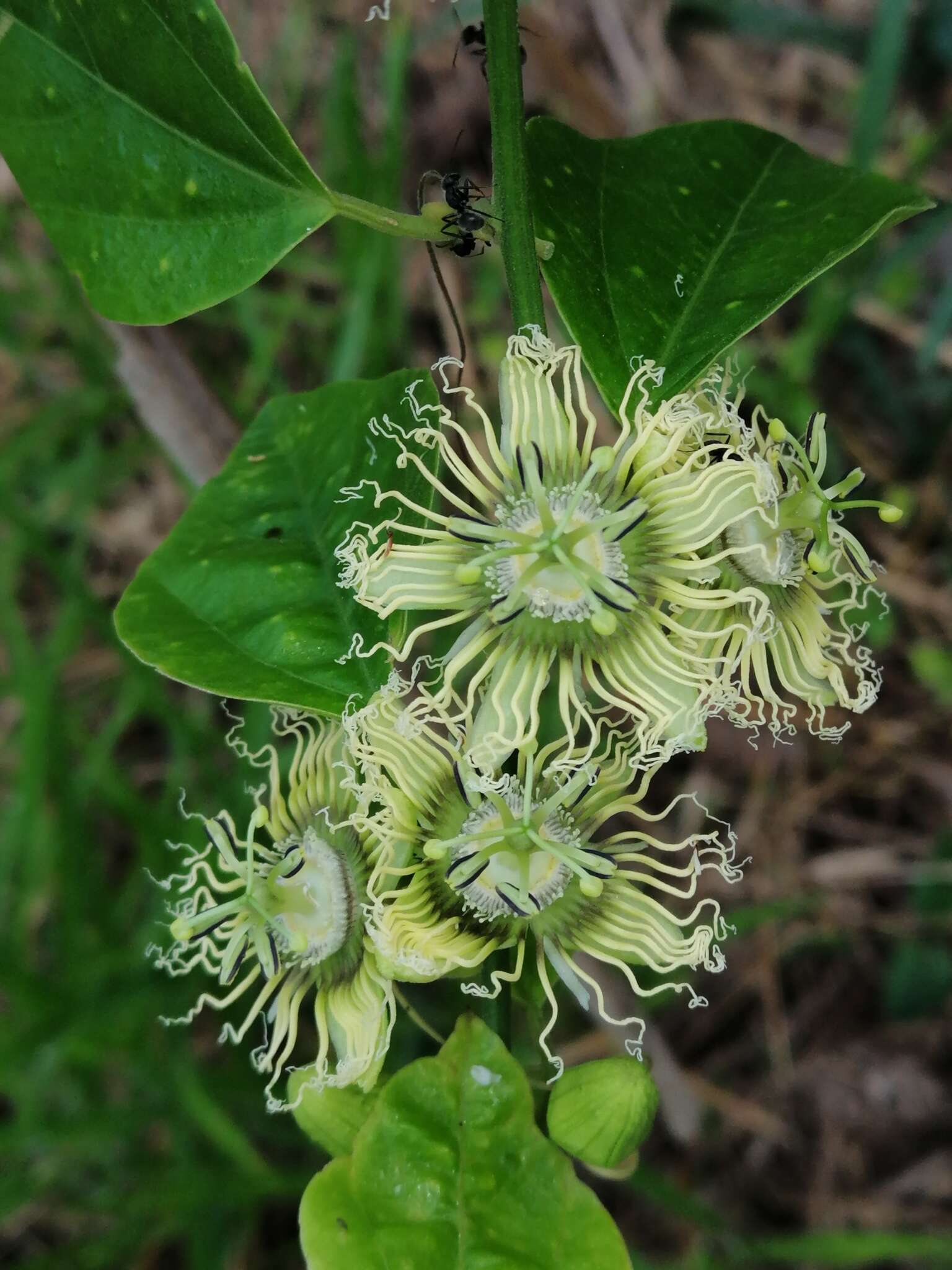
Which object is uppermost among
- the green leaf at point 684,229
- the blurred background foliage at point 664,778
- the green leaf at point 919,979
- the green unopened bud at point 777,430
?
the green leaf at point 684,229

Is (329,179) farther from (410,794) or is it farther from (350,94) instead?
(410,794)

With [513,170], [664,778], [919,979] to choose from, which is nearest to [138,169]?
[513,170]

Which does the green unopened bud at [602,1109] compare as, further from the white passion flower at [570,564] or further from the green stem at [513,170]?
the green stem at [513,170]

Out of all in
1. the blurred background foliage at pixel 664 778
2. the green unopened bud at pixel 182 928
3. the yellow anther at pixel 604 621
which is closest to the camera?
the yellow anther at pixel 604 621

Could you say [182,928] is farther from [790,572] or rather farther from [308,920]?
[790,572]

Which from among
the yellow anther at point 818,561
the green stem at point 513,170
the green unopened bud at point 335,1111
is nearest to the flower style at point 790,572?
the yellow anther at point 818,561

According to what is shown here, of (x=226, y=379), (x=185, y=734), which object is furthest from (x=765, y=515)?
(x=226, y=379)

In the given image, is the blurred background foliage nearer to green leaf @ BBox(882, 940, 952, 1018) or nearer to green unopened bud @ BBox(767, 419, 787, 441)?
green leaf @ BBox(882, 940, 952, 1018)
